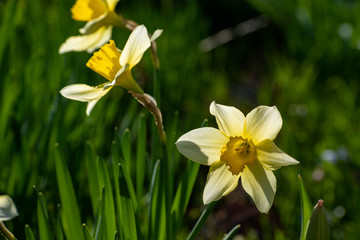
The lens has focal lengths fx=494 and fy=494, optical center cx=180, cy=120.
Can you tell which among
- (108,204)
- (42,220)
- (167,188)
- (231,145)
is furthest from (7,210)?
(231,145)

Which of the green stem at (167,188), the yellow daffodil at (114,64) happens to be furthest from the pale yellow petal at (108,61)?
the green stem at (167,188)

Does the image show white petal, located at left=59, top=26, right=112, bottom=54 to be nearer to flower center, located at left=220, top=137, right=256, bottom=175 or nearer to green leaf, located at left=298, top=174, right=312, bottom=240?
flower center, located at left=220, top=137, right=256, bottom=175

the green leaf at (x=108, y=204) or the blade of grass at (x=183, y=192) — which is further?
the blade of grass at (x=183, y=192)

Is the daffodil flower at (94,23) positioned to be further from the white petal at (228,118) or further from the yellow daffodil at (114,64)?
the white petal at (228,118)

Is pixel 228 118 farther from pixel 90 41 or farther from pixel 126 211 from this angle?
pixel 90 41

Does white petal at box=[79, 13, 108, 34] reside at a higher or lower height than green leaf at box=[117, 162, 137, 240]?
higher

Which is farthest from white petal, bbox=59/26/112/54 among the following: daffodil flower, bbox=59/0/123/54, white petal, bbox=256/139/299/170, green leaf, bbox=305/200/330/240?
green leaf, bbox=305/200/330/240

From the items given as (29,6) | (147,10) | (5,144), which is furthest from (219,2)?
(5,144)
